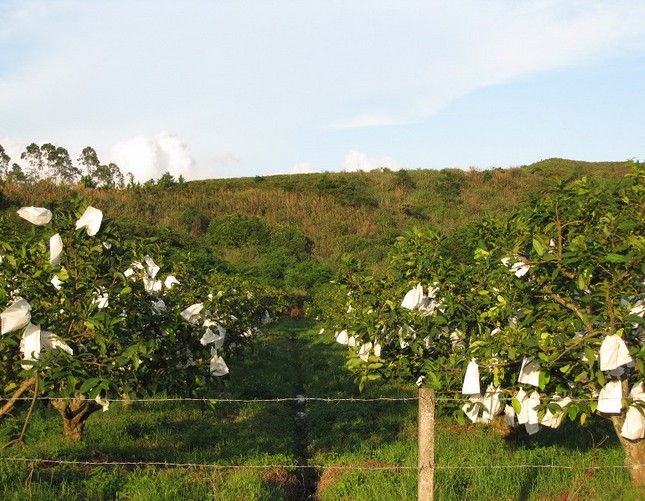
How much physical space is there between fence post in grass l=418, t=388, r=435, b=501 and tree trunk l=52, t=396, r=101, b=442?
3793mm

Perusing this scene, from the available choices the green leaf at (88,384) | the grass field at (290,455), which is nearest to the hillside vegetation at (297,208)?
the grass field at (290,455)

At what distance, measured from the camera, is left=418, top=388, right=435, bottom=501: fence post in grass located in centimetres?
416

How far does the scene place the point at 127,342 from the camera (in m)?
5.19

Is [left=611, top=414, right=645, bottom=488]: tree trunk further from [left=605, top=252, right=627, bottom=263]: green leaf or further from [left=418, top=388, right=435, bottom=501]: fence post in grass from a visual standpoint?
[left=418, top=388, right=435, bottom=501]: fence post in grass

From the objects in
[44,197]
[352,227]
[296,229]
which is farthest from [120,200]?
[352,227]

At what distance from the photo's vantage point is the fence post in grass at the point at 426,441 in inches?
164

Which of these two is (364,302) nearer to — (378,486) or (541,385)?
(378,486)

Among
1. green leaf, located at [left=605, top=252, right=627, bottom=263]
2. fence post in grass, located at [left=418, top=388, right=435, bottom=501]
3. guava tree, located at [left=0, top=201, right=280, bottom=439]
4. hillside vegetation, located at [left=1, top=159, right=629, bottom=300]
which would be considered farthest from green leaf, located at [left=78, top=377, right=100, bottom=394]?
hillside vegetation, located at [left=1, top=159, right=629, bottom=300]

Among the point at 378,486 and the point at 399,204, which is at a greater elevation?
the point at 399,204

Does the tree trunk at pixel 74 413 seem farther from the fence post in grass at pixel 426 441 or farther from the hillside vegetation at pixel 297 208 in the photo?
the hillside vegetation at pixel 297 208

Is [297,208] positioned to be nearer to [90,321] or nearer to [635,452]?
[635,452]

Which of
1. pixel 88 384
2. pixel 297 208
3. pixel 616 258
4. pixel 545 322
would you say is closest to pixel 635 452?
pixel 545 322

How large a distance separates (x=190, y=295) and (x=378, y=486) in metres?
2.67

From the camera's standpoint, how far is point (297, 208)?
145ft
